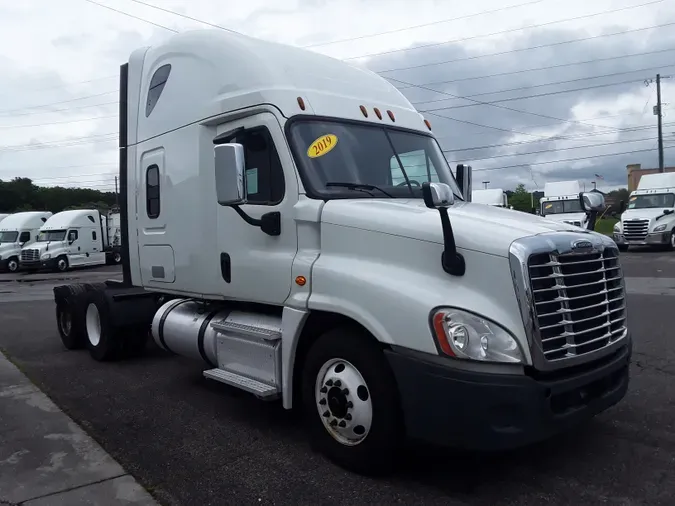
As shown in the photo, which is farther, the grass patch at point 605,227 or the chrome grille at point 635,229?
the grass patch at point 605,227

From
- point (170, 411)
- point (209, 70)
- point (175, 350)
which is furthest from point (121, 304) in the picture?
point (209, 70)

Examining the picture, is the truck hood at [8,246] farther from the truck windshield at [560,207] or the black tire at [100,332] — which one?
the black tire at [100,332]

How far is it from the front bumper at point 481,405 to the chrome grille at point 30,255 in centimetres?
3081

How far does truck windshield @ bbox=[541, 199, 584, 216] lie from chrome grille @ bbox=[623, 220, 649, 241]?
7.08 feet

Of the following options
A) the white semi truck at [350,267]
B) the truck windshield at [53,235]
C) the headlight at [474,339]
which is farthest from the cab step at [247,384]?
the truck windshield at [53,235]

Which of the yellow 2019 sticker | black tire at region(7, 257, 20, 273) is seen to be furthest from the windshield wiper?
black tire at region(7, 257, 20, 273)

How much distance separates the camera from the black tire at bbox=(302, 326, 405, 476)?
3908 mm

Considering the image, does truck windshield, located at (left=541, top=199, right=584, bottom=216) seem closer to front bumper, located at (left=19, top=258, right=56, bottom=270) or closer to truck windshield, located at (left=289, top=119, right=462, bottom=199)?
truck windshield, located at (left=289, top=119, right=462, bottom=199)

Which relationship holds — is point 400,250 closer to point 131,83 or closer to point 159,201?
point 159,201

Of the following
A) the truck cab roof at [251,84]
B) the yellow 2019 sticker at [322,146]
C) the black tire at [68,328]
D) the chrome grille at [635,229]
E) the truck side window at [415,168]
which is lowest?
the black tire at [68,328]

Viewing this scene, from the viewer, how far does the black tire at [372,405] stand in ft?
12.8

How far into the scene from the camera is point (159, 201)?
652 centimetres

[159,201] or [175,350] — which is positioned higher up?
[159,201]

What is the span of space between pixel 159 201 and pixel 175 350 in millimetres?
1604
